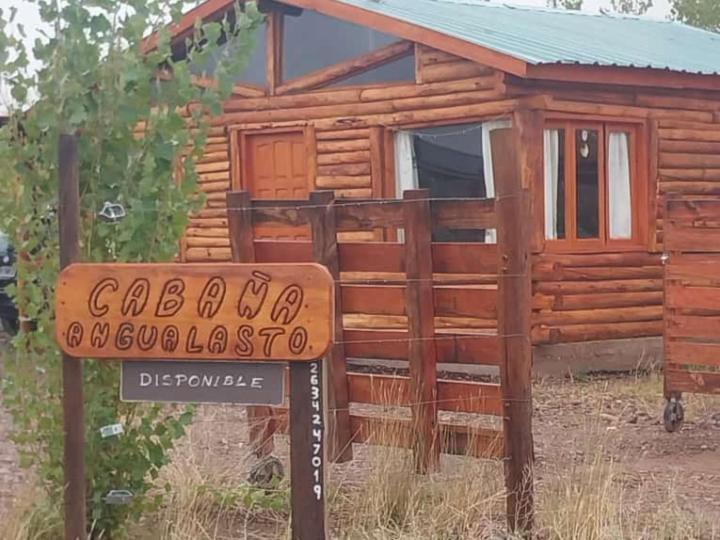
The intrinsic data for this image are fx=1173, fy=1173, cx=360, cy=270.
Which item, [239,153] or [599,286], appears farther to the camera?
[239,153]

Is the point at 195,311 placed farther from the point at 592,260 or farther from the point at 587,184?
the point at 587,184

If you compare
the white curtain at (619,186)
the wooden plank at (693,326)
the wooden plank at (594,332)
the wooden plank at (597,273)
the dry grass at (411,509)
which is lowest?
the dry grass at (411,509)

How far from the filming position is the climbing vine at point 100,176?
478 cm

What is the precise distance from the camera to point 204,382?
415cm

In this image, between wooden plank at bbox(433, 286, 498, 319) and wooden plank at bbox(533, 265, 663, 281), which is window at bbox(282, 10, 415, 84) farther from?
wooden plank at bbox(433, 286, 498, 319)

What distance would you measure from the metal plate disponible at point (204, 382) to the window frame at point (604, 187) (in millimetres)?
6740

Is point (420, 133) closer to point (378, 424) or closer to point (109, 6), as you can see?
point (378, 424)

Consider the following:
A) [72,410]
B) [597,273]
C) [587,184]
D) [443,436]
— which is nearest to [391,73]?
[587,184]

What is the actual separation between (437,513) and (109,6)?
2584 millimetres

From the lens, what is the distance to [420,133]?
444 inches

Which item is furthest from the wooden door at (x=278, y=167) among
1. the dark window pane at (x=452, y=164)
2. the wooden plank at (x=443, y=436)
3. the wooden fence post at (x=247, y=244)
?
the wooden plank at (x=443, y=436)

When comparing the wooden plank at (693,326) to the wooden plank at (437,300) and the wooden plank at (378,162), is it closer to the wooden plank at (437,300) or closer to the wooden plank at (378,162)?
the wooden plank at (437,300)

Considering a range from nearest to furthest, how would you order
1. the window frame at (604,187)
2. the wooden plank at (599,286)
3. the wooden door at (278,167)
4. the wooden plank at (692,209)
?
the wooden plank at (692,209) → the wooden plank at (599,286) → the window frame at (604,187) → the wooden door at (278,167)

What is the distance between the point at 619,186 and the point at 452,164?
161 cm
